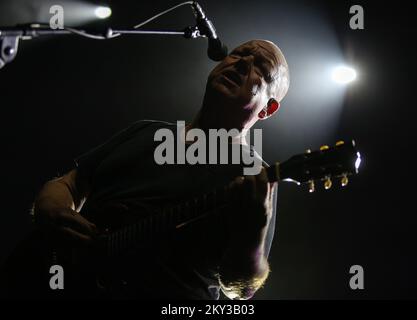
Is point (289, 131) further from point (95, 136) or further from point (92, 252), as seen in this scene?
point (92, 252)

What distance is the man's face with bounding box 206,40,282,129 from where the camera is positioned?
191 centimetres

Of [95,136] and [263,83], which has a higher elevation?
[95,136]

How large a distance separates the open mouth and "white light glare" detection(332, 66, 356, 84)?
149cm

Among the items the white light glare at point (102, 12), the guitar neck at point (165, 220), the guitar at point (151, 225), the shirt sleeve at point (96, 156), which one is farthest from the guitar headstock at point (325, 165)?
the white light glare at point (102, 12)

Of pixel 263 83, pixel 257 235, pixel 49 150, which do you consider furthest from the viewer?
pixel 49 150

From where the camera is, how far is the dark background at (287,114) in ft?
10.3

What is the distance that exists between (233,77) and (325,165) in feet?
2.09

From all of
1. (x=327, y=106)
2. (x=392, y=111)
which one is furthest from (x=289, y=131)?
(x=392, y=111)

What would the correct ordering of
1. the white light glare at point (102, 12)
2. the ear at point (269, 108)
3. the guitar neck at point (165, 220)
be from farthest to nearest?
the white light glare at point (102, 12)
the ear at point (269, 108)
the guitar neck at point (165, 220)

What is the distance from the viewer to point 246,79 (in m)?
1.93

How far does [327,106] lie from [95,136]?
1652 mm

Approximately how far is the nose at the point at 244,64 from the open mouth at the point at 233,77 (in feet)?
0.09

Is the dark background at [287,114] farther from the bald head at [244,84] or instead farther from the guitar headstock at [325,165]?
the guitar headstock at [325,165]

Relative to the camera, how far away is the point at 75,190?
1.97 metres
